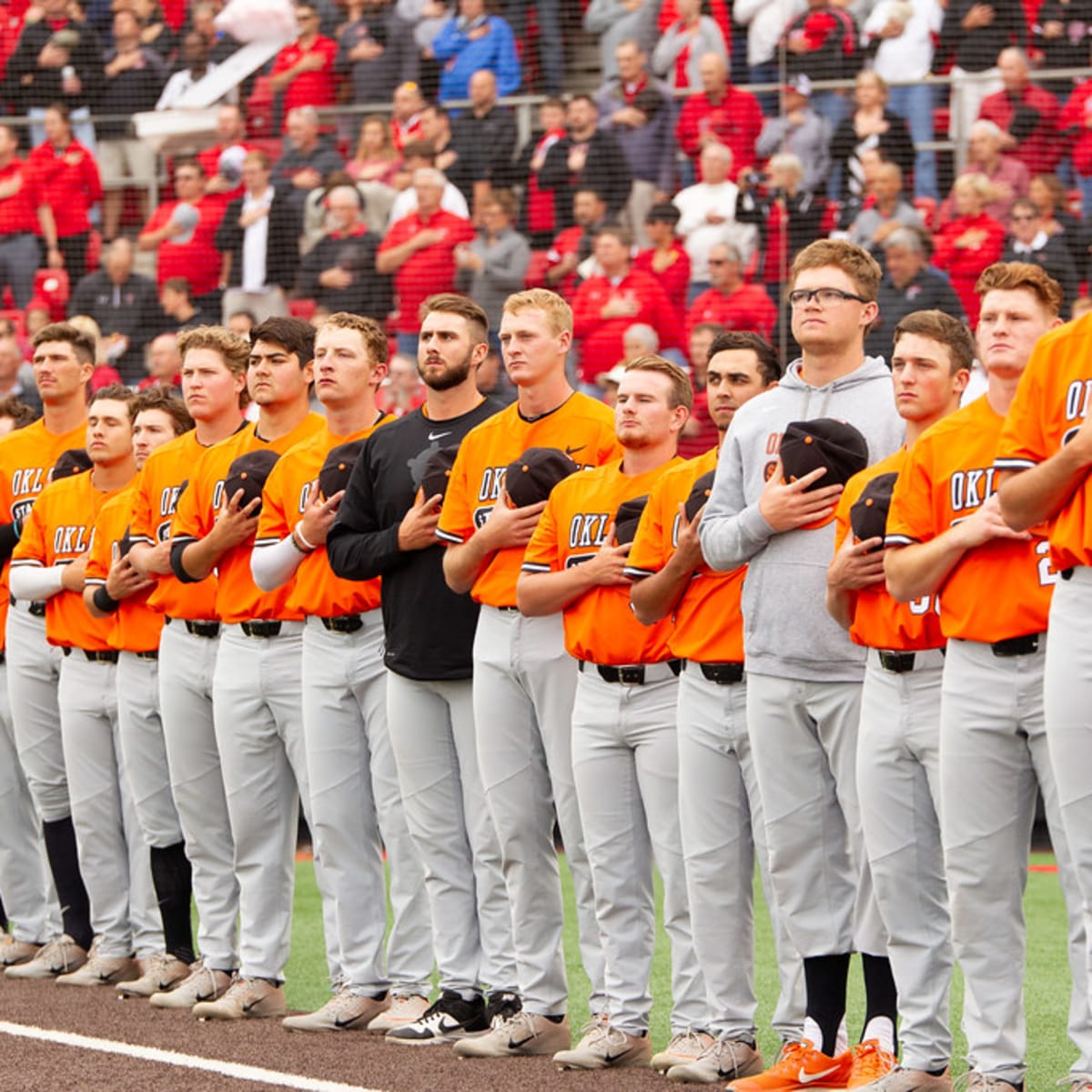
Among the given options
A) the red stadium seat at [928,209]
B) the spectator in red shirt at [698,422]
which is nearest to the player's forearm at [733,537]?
the spectator in red shirt at [698,422]

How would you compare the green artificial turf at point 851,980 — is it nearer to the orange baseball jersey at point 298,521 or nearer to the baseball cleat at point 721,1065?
the baseball cleat at point 721,1065

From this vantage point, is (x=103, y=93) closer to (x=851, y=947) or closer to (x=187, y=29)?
(x=187, y=29)

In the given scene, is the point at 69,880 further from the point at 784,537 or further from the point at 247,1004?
the point at 784,537

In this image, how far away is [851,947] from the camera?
5230mm

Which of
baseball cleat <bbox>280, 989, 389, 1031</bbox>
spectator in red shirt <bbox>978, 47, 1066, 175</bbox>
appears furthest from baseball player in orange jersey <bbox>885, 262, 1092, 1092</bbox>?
spectator in red shirt <bbox>978, 47, 1066, 175</bbox>

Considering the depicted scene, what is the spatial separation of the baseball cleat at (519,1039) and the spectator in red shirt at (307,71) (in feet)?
31.8

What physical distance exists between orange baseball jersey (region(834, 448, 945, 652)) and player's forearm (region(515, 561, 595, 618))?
0.87 metres

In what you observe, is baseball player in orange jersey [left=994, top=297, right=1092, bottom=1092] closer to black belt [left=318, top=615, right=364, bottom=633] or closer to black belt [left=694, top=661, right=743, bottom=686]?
black belt [left=694, top=661, right=743, bottom=686]

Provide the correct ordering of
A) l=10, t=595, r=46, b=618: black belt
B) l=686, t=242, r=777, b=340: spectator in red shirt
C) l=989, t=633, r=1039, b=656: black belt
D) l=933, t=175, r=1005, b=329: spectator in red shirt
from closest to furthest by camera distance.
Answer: l=989, t=633, r=1039, b=656: black belt < l=10, t=595, r=46, b=618: black belt < l=933, t=175, r=1005, b=329: spectator in red shirt < l=686, t=242, r=777, b=340: spectator in red shirt

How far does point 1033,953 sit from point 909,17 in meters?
6.73

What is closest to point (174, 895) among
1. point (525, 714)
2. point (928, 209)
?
point (525, 714)

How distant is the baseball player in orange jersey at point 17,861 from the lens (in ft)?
25.9

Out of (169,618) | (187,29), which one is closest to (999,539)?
(169,618)

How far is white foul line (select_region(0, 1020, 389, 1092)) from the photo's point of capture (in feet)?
17.1
